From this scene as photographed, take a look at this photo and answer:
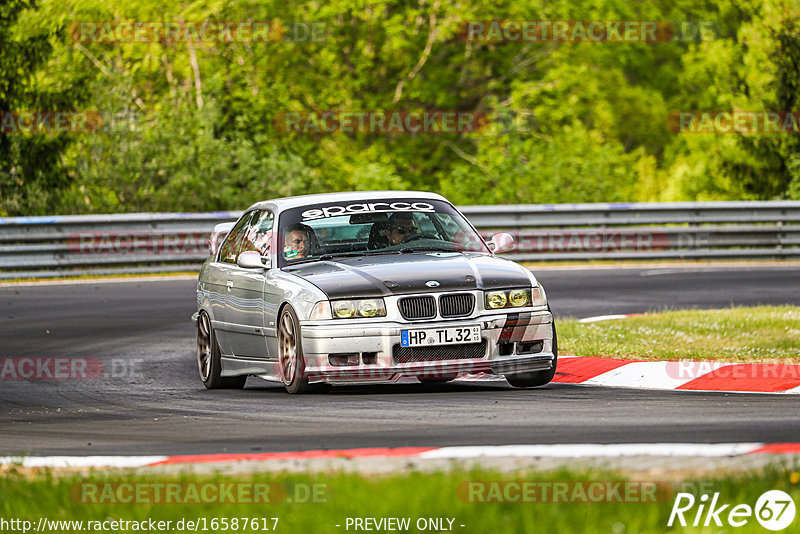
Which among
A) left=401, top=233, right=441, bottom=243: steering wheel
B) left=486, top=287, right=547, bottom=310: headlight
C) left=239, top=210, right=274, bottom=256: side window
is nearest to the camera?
left=486, top=287, right=547, bottom=310: headlight

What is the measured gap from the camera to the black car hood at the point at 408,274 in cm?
966

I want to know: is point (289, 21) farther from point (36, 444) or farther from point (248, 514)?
point (248, 514)

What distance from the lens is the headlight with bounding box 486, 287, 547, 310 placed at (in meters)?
9.74

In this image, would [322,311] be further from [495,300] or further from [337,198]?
[337,198]

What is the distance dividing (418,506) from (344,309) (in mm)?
4538

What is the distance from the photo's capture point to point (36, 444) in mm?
8055

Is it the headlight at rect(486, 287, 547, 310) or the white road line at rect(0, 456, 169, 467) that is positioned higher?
the headlight at rect(486, 287, 547, 310)

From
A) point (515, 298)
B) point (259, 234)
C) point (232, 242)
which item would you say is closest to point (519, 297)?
point (515, 298)

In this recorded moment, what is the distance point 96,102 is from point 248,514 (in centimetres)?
2278

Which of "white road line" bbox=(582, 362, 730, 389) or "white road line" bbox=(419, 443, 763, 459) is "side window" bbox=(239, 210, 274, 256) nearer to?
"white road line" bbox=(582, 362, 730, 389)

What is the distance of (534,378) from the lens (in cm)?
1026

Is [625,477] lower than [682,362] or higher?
higher

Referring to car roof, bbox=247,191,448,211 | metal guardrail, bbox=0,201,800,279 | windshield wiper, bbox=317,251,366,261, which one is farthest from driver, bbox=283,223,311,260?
metal guardrail, bbox=0,201,800,279

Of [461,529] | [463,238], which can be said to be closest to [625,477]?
[461,529]
